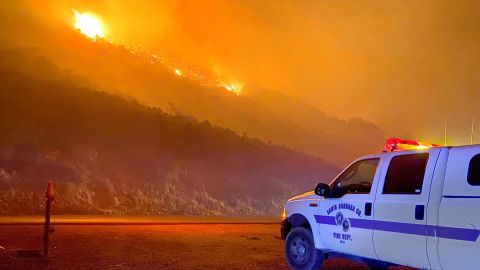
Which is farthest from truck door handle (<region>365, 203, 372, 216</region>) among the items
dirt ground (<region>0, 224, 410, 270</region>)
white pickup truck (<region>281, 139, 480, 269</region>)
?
dirt ground (<region>0, 224, 410, 270</region>)

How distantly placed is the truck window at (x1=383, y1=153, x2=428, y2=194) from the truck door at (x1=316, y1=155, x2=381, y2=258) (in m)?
0.25

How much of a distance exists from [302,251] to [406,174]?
255 cm

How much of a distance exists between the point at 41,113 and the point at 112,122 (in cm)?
427

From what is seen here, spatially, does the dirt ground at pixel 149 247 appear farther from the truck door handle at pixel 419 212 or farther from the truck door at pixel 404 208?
the truck door handle at pixel 419 212

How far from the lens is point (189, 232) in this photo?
1453cm

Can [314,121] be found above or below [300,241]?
above

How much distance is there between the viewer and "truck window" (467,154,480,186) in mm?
5512

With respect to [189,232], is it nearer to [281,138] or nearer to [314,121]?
[281,138]

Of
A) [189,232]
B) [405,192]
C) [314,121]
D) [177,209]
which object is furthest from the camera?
[314,121]

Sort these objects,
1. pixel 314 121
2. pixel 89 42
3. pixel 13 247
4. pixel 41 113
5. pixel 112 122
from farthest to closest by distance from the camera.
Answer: pixel 314 121
pixel 89 42
pixel 112 122
pixel 41 113
pixel 13 247

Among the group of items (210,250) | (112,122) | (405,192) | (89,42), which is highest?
(89,42)

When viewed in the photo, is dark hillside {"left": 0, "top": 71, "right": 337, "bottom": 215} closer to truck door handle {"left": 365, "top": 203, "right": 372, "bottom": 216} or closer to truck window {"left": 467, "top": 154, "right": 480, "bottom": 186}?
truck door handle {"left": 365, "top": 203, "right": 372, "bottom": 216}

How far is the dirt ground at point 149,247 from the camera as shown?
29.8 ft

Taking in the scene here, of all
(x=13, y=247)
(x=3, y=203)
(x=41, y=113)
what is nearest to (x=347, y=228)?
(x=13, y=247)
